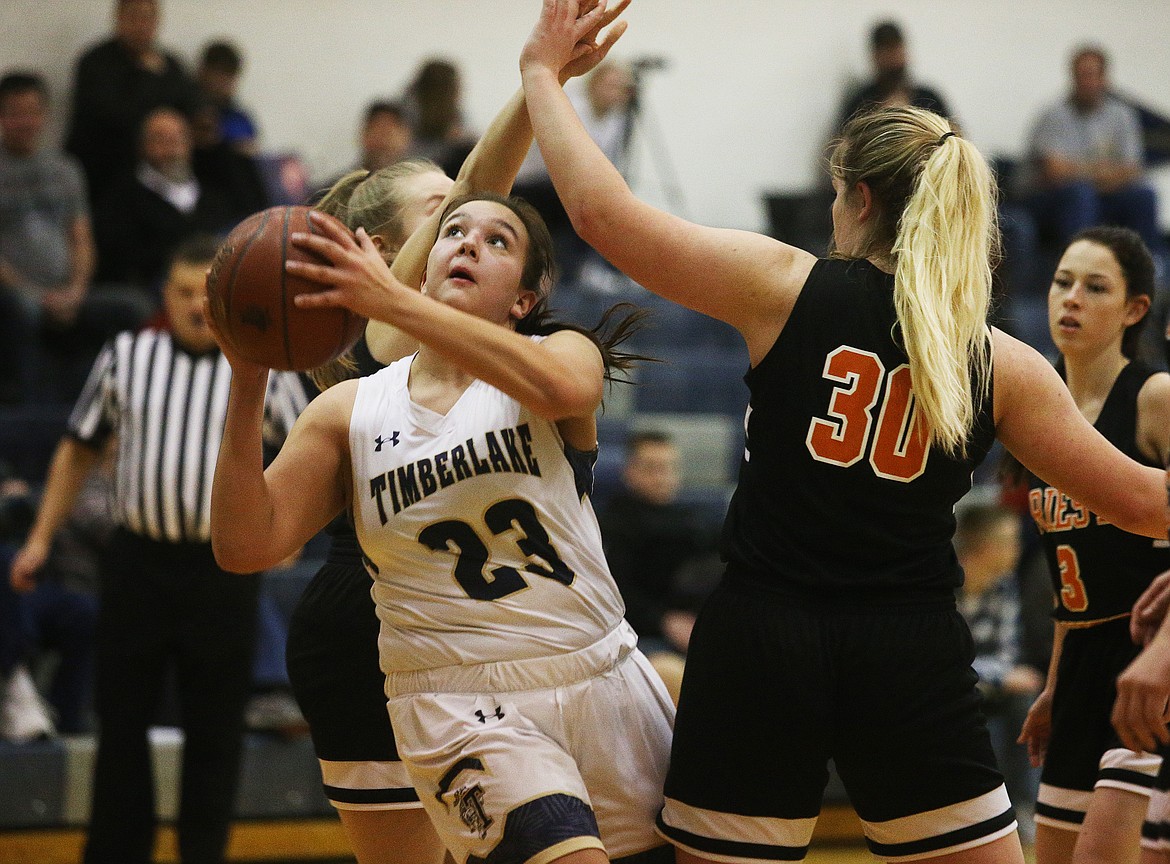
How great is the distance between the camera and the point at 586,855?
100 inches

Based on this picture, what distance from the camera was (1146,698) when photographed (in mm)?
2379

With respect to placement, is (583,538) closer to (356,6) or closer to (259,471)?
(259,471)

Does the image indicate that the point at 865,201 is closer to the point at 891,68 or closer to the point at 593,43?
the point at 593,43

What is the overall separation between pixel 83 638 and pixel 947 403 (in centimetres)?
505

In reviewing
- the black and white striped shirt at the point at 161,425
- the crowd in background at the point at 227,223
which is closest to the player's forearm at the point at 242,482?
the crowd in background at the point at 227,223

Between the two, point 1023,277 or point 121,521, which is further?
point 1023,277

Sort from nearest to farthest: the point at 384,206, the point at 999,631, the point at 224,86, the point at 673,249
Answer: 1. the point at 673,249
2. the point at 384,206
3. the point at 999,631
4. the point at 224,86

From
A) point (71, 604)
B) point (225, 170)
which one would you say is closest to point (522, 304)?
point (71, 604)

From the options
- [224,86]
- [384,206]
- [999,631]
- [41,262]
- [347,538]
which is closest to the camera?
[347,538]

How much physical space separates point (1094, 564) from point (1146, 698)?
4.30 feet

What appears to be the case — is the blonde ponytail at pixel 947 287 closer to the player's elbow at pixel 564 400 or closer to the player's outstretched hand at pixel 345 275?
the player's elbow at pixel 564 400

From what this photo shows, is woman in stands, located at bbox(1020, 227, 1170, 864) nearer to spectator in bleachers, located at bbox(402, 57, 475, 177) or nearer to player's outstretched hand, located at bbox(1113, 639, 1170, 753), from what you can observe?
player's outstretched hand, located at bbox(1113, 639, 1170, 753)

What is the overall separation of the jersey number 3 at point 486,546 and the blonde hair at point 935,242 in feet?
2.44

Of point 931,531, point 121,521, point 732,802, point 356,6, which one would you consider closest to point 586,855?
point 732,802
